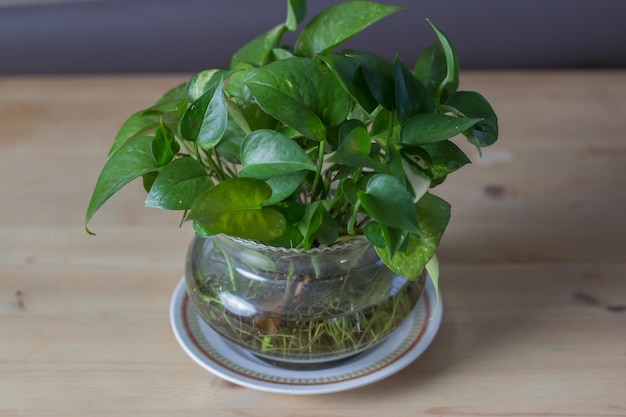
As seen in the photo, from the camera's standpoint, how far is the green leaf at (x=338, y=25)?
509 millimetres

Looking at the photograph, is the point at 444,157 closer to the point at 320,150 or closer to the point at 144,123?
the point at 320,150

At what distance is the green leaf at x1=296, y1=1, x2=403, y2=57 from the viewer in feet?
1.67

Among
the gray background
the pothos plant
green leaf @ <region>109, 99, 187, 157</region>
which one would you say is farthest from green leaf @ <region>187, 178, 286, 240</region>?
the gray background

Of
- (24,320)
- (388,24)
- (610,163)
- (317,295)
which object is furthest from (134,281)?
(388,24)

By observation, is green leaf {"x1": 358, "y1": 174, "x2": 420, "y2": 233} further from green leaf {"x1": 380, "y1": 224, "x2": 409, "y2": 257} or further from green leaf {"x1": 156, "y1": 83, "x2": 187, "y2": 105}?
green leaf {"x1": 156, "y1": 83, "x2": 187, "y2": 105}

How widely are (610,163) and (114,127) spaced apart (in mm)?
540

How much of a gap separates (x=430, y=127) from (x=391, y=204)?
0.05 meters

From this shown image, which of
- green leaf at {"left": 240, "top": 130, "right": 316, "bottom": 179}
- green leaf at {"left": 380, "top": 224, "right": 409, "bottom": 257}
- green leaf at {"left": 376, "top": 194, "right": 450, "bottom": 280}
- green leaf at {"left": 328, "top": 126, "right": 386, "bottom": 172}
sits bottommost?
green leaf at {"left": 376, "top": 194, "right": 450, "bottom": 280}

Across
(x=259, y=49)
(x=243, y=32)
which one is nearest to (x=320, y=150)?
(x=259, y=49)

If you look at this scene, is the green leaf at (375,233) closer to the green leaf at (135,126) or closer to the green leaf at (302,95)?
the green leaf at (302,95)

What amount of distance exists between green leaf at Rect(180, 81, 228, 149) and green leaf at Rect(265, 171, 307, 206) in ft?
0.13

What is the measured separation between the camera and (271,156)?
44 centimetres

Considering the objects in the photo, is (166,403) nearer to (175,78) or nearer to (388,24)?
(175,78)

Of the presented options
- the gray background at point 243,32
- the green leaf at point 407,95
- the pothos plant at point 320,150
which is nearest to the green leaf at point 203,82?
the pothos plant at point 320,150
